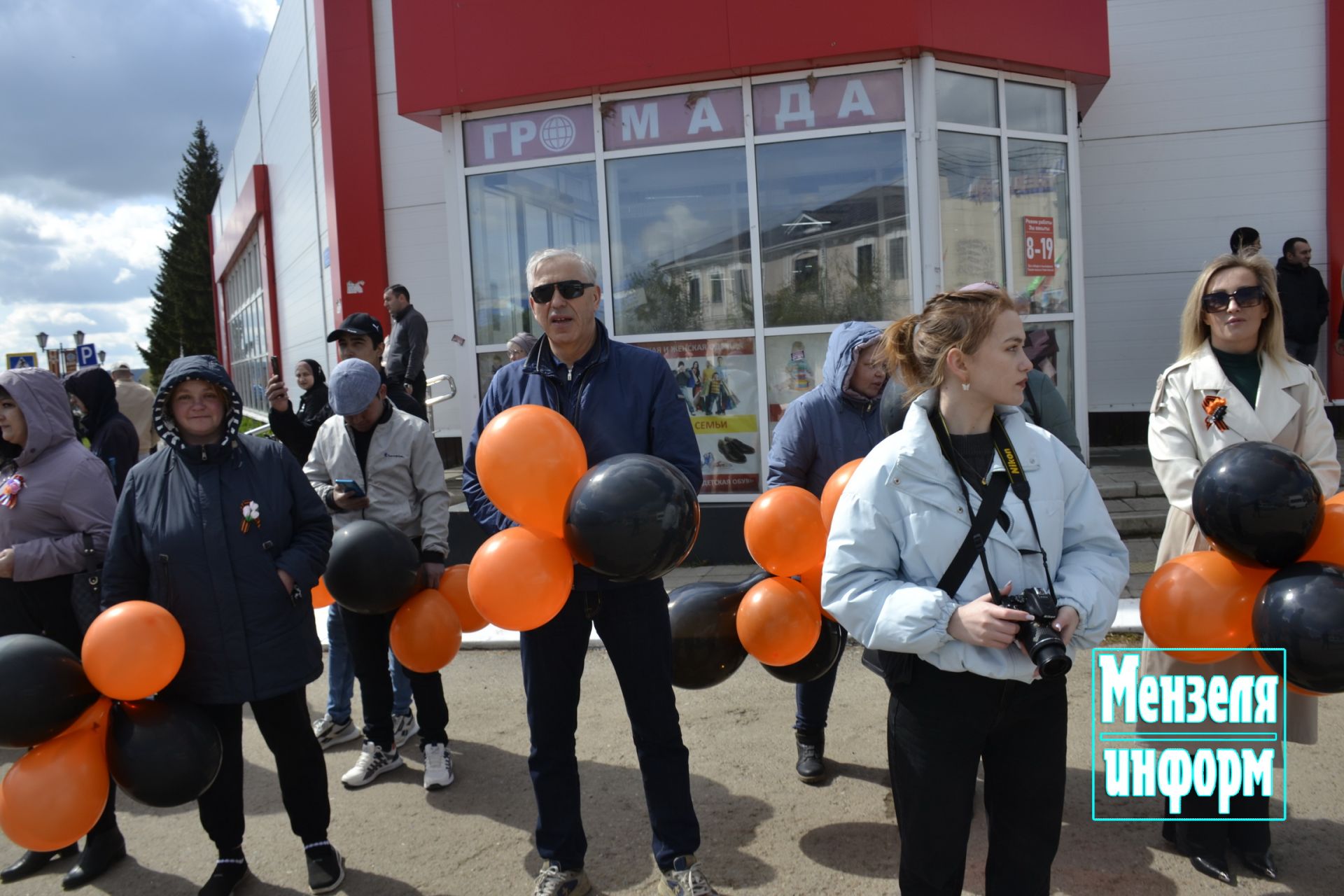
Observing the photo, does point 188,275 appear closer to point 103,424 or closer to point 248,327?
point 248,327

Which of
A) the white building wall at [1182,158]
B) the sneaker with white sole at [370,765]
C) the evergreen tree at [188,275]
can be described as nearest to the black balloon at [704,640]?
the sneaker with white sole at [370,765]

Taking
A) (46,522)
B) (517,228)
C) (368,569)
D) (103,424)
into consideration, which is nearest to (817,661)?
(368,569)

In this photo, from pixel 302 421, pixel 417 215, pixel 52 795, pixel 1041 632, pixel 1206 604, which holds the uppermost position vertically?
pixel 417 215

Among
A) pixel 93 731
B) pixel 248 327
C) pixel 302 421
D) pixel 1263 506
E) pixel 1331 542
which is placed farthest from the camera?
pixel 248 327

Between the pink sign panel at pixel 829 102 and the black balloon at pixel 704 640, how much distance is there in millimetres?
5288

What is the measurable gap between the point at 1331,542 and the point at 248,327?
94.3 ft

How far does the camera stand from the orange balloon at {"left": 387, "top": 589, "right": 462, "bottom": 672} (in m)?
3.81

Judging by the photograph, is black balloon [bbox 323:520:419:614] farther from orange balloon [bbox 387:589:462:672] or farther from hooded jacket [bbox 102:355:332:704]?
hooded jacket [bbox 102:355:332:704]

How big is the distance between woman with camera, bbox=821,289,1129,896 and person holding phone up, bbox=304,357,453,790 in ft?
8.06

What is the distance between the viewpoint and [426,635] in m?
3.81

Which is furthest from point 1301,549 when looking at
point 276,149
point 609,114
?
point 276,149

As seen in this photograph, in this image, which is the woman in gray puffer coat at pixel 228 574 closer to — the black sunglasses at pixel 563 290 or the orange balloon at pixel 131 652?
the orange balloon at pixel 131 652

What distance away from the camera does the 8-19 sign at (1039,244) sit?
813 cm

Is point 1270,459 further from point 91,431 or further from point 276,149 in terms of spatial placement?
point 276,149
